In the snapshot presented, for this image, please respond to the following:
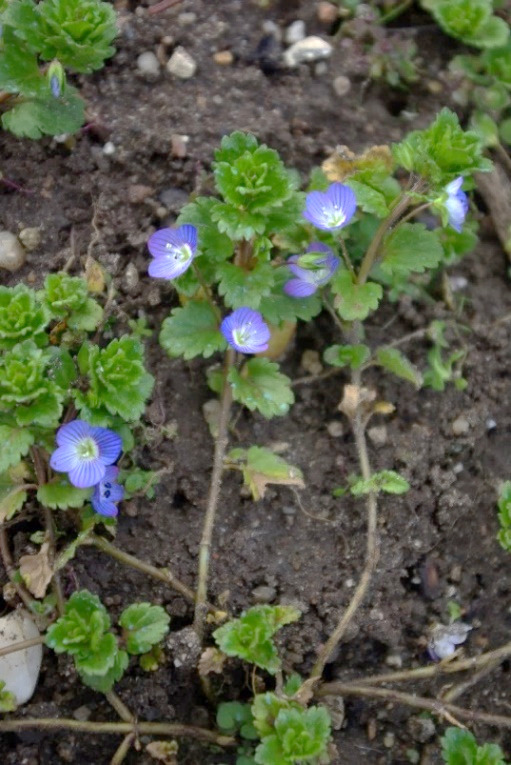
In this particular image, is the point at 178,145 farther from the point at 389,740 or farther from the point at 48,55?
the point at 389,740

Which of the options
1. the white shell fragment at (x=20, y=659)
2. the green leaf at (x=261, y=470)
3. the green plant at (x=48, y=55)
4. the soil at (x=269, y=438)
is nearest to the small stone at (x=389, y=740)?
the soil at (x=269, y=438)

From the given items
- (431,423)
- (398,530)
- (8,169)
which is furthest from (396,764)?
(8,169)

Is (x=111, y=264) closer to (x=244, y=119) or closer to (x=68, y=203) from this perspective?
(x=68, y=203)

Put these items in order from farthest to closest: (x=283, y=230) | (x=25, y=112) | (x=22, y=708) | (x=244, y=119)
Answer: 1. (x=244, y=119)
2. (x=25, y=112)
3. (x=283, y=230)
4. (x=22, y=708)

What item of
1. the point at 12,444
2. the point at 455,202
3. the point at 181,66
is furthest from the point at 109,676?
the point at 181,66

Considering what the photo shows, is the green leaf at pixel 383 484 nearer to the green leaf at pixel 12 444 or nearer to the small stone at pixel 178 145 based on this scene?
the green leaf at pixel 12 444
